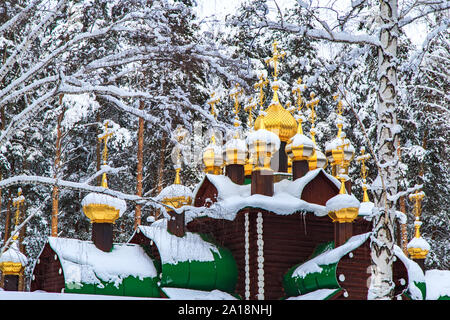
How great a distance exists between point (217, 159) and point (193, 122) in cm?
1034

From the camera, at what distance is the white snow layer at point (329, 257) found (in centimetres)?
1352

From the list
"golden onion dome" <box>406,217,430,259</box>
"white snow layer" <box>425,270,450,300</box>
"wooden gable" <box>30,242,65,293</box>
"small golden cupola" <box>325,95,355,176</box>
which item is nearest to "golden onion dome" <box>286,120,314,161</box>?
"small golden cupola" <box>325,95,355,176</box>

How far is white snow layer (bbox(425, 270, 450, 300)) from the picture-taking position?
51.8 ft

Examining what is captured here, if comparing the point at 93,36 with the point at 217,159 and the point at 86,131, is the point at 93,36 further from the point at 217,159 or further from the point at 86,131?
the point at 86,131

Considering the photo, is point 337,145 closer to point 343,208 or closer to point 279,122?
point 279,122

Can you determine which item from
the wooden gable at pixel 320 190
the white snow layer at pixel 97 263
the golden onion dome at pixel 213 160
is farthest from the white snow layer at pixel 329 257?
the golden onion dome at pixel 213 160

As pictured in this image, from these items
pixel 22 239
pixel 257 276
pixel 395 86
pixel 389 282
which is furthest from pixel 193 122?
pixel 22 239

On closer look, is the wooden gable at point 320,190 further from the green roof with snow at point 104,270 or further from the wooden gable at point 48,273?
the wooden gable at point 48,273

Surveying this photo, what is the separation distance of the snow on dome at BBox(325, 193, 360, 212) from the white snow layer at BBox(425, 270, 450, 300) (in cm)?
317

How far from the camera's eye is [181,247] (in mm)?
14469

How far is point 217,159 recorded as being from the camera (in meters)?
17.8

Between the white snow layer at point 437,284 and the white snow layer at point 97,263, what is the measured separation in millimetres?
6234

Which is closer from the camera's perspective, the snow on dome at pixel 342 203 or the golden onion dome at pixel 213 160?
the snow on dome at pixel 342 203

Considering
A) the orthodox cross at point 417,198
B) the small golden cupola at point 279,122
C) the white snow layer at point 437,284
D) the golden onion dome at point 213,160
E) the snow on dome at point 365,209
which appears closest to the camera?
the snow on dome at point 365,209
